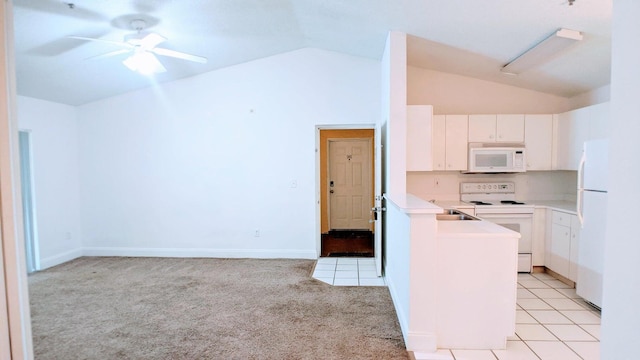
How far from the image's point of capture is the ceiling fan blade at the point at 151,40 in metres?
2.65

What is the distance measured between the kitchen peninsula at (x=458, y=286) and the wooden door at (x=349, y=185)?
14.0ft

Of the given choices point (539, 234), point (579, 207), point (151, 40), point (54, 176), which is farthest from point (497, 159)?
point (54, 176)

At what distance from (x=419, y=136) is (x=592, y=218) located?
1753 mm

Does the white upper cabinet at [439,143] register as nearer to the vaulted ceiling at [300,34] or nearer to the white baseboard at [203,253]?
the vaulted ceiling at [300,34]

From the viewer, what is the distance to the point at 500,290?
2277 millimetres

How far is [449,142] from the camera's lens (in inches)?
162

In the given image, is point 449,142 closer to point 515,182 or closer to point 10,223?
point 515,182

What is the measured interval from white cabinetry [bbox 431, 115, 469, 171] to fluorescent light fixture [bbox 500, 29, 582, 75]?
0.79 meters

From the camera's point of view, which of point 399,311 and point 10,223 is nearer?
point 10,223

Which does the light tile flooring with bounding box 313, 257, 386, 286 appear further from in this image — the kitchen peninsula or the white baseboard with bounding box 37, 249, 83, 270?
the white baseboard with bounding box 37, 249, 83, 270

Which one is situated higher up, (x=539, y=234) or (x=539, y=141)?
(x=539, y=141)

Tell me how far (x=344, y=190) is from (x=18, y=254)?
5825 mm

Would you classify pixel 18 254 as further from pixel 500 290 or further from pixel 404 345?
pixel 500 290

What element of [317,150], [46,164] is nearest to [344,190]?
[317,150]
